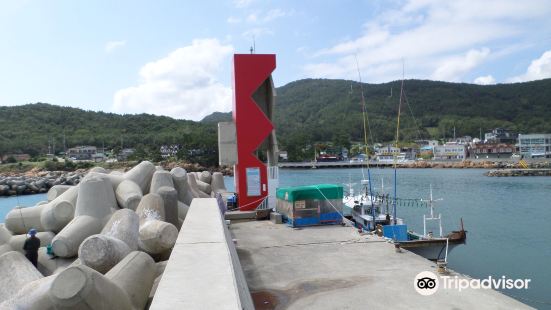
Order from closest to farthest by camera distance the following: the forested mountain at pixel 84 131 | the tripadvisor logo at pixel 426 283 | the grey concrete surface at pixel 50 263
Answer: the tripadvisor logo at pixel 426 283, the grey concrete surface at pixel 50 263, the forested mountain at pixel 84 131

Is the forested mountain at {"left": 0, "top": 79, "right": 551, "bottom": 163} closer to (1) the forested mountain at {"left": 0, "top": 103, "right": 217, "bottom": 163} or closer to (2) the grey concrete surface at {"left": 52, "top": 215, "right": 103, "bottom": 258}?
(1) the forested mountain at {"left": 0, "top": 103, "right": 217, "bottom": 163}

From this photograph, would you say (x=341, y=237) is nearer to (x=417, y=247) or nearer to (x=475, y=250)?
(x=417, y=247)

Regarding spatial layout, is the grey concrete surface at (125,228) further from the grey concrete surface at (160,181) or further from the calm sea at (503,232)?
the calm sea at (503,232)

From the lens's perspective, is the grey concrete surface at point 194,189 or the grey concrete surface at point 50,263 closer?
the grey concrete surface at point 50,263

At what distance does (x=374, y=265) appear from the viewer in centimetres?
938

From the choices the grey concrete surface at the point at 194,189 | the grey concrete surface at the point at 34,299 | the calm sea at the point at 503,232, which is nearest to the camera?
the grey concrete surface at the point at 34,299

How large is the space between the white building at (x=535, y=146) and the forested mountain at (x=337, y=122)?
30.4 m

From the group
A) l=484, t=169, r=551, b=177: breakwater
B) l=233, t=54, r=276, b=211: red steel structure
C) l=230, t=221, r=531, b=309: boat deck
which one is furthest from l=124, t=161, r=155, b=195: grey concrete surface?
l=484, t=169, r=551, b=177: breakwater

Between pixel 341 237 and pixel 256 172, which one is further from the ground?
pixel 256 172

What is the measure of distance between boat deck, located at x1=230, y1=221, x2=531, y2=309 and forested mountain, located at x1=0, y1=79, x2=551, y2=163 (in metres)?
95.4

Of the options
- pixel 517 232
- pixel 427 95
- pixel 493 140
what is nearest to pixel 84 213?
pixel 517 232

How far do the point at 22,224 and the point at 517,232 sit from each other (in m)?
27.0

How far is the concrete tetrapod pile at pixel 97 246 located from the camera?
4867 mm

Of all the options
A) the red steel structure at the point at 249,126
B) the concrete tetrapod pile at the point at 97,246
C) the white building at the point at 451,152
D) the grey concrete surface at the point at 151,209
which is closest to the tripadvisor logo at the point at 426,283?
the concrete tetrapod pile at the point at 97,246
